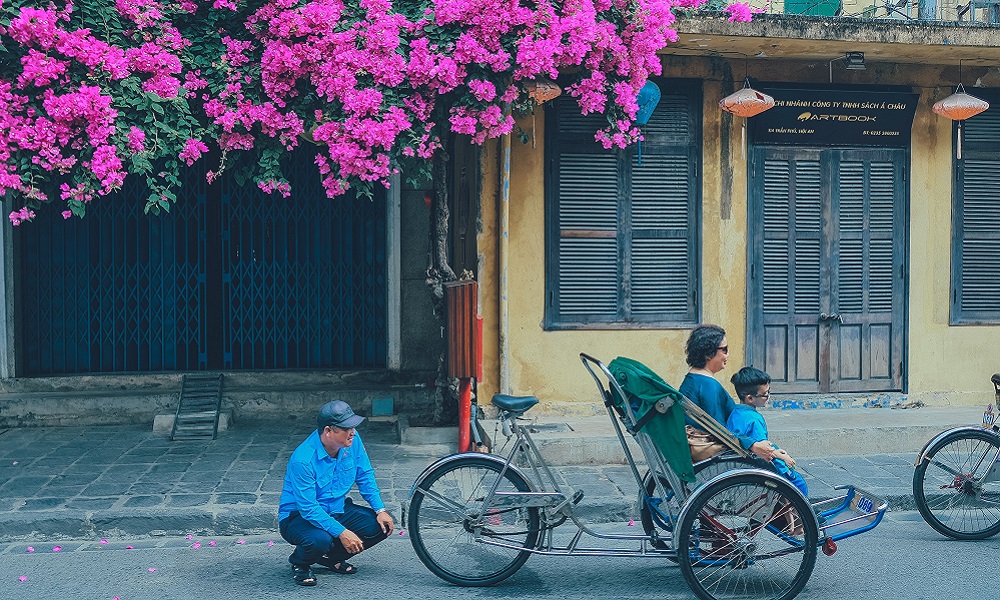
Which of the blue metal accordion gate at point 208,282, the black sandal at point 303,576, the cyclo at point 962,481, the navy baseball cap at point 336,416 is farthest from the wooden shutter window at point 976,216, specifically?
the black sandal at point 303,576

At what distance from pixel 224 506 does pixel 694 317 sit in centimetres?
462

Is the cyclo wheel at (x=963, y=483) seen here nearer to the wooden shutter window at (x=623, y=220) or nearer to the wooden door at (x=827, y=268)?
the wooden door at (x=827, y=268)

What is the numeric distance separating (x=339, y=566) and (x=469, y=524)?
2.89ft

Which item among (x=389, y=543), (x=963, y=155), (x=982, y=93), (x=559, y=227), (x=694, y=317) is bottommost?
(x=389, y=543)

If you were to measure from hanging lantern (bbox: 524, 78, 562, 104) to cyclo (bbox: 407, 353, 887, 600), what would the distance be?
323 centimetres

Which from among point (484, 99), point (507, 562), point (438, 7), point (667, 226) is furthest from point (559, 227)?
point (507, 562)

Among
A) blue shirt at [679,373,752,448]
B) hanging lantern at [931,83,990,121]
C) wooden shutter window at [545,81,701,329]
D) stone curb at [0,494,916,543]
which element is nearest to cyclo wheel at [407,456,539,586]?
blue shirt at [679,373,752,448]

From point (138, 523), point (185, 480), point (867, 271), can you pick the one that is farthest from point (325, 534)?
point (867, 271)

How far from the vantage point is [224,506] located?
22.3 ft

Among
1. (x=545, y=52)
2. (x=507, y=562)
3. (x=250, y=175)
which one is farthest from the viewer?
(x=250, y=175)

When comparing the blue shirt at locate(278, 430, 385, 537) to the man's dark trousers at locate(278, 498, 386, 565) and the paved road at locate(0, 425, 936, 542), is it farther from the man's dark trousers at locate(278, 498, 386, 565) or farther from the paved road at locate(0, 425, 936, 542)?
the paved road at locate(0, 425, 936, 542)

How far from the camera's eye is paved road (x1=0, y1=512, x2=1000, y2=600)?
5316mm

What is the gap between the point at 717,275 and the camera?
9188 millimetres

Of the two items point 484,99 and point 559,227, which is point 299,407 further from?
point 484,99
